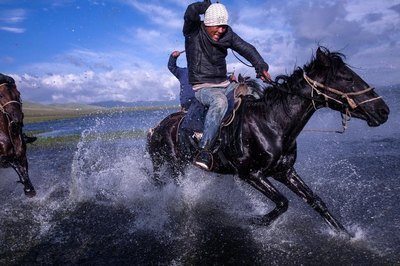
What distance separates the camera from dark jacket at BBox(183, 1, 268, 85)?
24.1 ft

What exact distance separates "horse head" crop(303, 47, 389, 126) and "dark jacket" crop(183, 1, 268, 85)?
1182mm

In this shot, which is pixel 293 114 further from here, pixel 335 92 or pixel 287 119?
pixel 335 92

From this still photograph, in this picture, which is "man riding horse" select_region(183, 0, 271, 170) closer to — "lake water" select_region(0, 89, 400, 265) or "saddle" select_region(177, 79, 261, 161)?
"saddle" select_region(177, 79, 261, 161)

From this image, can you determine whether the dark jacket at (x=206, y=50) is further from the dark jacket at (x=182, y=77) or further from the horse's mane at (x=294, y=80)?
the dark jacket at (x=182, y=77)

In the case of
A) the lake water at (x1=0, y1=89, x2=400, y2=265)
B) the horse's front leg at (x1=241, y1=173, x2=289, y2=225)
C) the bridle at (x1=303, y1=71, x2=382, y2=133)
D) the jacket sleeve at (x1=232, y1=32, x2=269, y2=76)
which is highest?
the jacket sleeve at (x1=232, y1=32, x2=269, y2=76)

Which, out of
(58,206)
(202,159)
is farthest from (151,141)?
(58,206)

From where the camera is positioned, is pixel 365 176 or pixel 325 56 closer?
pixel 325 56

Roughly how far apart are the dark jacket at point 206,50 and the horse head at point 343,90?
3.88 ft

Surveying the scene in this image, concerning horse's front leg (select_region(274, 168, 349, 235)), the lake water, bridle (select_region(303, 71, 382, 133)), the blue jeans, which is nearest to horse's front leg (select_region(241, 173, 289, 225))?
horse's front leg (select_region(274, 168, 349, 235))

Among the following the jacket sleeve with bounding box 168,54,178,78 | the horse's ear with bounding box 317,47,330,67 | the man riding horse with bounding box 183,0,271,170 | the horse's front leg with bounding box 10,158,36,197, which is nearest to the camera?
the horse's ear with bounding box 317,47,330,67

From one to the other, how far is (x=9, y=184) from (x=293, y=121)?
12.1 metres

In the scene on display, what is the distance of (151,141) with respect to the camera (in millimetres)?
9961

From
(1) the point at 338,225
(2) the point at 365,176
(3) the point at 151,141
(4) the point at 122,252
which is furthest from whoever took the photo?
(2) the point at 365,176

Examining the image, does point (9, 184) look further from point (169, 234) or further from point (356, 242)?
point (356, 242)
